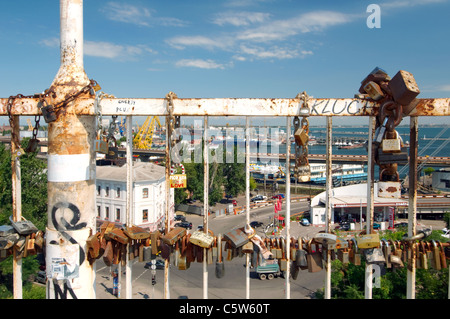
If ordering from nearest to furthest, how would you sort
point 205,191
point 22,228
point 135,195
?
point 205,191 < point 22,228 < point 135,195

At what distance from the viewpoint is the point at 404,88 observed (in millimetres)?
4590

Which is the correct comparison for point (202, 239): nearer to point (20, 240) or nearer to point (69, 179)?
point (69, 179)

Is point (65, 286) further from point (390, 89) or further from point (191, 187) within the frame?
point (191, 187)

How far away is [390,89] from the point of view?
4875 mm

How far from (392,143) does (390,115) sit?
0.39 metres

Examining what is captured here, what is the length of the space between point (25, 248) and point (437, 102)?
21.6 ft

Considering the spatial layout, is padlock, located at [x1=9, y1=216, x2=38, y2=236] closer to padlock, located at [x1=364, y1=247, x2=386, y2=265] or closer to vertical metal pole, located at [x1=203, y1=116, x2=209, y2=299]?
vertical metal pole, located at [x1=203, y1=116, x2=209, y2=299]

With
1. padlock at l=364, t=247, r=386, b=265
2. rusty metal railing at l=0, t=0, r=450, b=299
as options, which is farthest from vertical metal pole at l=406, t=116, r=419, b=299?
padlock at l=364, t=247, r=386, b=265

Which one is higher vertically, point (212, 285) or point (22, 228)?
point (22, 228)

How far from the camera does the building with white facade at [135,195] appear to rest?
3219 centimetres

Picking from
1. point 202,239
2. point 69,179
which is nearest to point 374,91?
point 202,239
